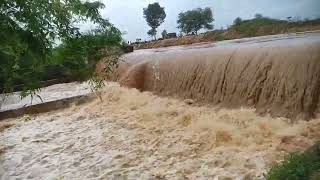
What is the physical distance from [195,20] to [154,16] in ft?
11.1

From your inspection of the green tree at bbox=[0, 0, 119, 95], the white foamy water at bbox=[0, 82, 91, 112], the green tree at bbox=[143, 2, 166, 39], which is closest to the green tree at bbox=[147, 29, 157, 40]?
the green tree at bbox=[143, 2, 166, 39]

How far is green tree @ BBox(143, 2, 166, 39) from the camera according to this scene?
109 ft

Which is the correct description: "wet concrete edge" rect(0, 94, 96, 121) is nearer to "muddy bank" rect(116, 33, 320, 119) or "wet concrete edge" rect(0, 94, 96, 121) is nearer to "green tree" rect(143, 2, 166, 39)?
→ "muddy bank" rect(116, 33, 320, 119)

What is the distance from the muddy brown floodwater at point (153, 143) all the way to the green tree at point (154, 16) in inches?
952

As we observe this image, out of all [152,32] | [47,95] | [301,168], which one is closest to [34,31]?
[301,168]

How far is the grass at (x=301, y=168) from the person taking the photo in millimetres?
3727

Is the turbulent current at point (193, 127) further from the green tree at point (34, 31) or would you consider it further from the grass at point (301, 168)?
the green tree at point (34, 31)

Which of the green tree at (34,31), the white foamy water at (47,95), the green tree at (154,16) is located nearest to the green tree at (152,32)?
the green tree at (154,16)

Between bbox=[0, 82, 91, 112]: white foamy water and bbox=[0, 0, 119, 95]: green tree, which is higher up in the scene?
Result: bbox=[0, 0, 119, 95]: green tree

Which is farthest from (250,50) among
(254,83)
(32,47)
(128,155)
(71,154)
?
(32,47)

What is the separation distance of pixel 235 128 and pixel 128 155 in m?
1.68

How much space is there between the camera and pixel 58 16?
14.2 ft

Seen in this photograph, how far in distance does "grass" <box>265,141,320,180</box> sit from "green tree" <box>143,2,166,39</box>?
29133mm

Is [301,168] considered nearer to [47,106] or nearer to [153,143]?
[153,143]
